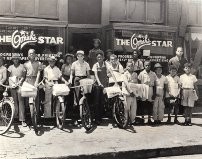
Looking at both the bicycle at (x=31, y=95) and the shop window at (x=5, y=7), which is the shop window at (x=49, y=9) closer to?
the shop window at (x=5, y=7)

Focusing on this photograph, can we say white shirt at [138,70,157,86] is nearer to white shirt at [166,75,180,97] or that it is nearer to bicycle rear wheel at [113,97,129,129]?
white shirt at [166,75,180,97]

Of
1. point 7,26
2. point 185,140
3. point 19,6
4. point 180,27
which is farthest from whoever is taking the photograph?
point 180,27

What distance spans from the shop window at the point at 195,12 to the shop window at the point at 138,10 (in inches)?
42.5

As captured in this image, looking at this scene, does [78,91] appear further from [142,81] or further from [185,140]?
[185,140]

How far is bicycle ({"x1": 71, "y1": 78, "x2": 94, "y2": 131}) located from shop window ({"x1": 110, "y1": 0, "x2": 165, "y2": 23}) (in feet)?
14.3

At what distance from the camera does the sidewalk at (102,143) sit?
714 cm

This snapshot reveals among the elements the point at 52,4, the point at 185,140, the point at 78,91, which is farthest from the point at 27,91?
the point at 52,4

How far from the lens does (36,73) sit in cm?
909

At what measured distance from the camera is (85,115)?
8.92 meters

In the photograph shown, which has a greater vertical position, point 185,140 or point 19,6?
point 19,6

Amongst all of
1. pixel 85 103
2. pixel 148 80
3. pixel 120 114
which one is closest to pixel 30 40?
pixel 85 103

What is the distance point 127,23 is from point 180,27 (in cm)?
220

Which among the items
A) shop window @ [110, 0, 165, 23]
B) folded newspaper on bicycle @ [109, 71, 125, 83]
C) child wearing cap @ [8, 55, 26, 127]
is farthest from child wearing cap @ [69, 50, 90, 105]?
shop window @ [110, 0, 165, 23]

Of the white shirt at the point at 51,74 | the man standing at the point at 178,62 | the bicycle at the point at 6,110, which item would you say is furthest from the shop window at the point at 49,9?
the bicycle at the point at 6,110
